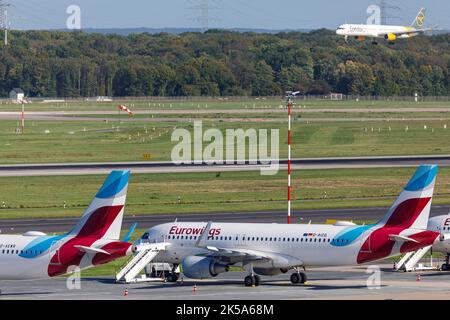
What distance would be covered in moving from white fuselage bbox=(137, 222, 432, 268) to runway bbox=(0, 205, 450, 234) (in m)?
25.3

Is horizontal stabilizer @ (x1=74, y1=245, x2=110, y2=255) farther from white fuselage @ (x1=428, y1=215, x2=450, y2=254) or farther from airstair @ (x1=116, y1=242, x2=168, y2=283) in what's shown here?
white fuselage @ (x1=428, y1=215, x2=450, y2=254)

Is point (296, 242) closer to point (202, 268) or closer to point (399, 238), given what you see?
point (202, 268)

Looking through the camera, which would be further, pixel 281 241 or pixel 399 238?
pixel 281 241

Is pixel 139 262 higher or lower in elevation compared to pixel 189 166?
higher

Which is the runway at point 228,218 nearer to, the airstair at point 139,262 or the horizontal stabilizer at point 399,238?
the airstair at point 139,262

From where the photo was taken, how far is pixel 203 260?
70.9 metres

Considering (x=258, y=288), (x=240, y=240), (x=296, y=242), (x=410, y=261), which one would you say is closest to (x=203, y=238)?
(x=240, y=240)

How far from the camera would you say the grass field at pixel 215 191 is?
374 ft

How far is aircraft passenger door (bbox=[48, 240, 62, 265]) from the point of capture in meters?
62.3

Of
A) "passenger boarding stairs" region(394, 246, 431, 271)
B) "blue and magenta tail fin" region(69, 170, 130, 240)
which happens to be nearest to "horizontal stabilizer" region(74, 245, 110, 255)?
"blue and magenta tail fin" region(69, 170, 130, 240)

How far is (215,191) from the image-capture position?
12588 cm

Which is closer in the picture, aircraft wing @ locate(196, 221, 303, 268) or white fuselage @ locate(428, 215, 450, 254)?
aircraft wing @ locate(196, 221, 303, 268)

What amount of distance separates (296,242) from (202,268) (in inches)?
231
